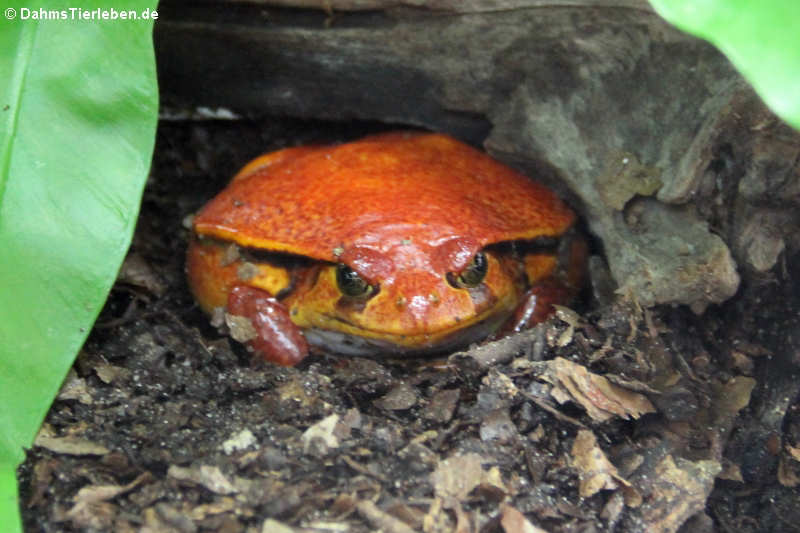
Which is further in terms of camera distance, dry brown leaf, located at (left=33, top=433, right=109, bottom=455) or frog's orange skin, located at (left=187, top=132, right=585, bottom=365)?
frog's orange skin, located at (left=187, top=132, right=585, bottom=365)

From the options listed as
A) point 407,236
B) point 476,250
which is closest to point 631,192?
point 476,250

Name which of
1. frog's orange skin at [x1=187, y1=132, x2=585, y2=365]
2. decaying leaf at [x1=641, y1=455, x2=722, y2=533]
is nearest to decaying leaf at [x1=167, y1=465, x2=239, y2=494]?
frog's orange skin at [x1=187, y1=132, x2=585, y2=365]

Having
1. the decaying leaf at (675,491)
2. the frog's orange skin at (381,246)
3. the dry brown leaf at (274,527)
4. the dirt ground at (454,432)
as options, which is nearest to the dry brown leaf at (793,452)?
the dirt ground at (454,432)

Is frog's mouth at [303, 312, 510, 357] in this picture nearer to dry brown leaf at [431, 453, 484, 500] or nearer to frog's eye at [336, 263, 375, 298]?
frog's eye at [336, 263, 375, 298]

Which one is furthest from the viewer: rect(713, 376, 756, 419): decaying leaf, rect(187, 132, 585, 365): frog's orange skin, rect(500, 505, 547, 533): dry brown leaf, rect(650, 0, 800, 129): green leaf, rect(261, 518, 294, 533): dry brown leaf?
rect(187, 132, 585, 365): frog's orange skin

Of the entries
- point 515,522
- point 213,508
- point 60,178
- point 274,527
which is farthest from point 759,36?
point 60,178

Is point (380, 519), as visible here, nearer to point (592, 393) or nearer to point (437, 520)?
point (437, 520)

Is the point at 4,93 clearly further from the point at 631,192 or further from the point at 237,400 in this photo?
the point at 631,192
